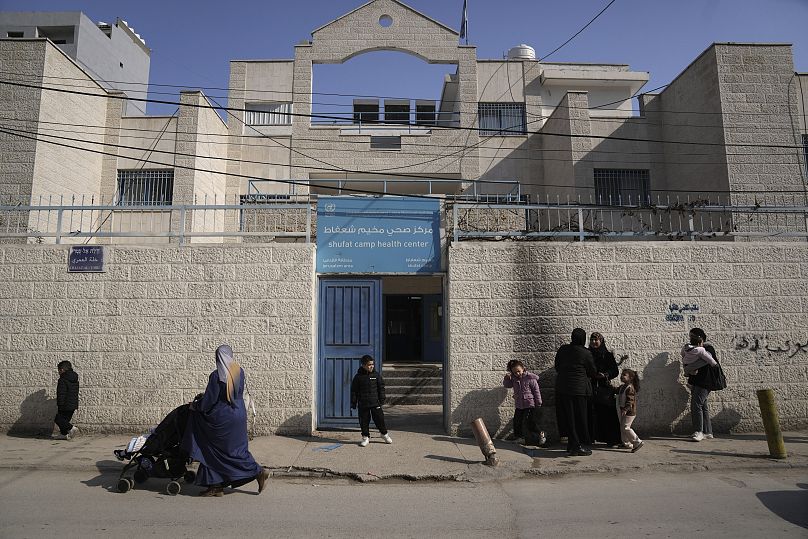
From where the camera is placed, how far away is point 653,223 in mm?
9250

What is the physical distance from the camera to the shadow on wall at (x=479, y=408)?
309 inches

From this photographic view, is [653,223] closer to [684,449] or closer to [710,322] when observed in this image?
[710,322]

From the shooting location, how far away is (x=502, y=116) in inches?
778

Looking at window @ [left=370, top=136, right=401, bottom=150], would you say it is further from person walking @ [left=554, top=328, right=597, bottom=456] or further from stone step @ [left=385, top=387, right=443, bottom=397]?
person walking @ [left=554, top=328, right=597, bottom=456]

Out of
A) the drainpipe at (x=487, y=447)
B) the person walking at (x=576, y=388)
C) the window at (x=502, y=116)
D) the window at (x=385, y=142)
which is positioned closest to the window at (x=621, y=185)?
the window at (x=502, y=116)

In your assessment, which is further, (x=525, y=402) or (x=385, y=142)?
(x=385, y=142)

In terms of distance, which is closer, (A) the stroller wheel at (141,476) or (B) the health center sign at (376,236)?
→ (A) the stroller wheel at (141,476)

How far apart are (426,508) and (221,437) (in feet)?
7.26

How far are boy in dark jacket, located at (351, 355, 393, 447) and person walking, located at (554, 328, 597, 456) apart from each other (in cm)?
249

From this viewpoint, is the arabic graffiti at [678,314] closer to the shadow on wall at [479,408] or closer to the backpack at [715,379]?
the backpack at [715,379]

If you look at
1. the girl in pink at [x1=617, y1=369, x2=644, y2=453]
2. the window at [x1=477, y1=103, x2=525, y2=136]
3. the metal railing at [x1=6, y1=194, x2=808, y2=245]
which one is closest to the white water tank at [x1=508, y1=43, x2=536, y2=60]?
the window at [x1=477, y1=103, x2=525, y2=136]

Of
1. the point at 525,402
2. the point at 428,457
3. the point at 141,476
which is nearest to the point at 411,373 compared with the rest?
the point at 525,402

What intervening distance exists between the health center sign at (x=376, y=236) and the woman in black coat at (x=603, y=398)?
2.70 meters

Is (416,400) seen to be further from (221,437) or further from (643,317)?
(221,437)
